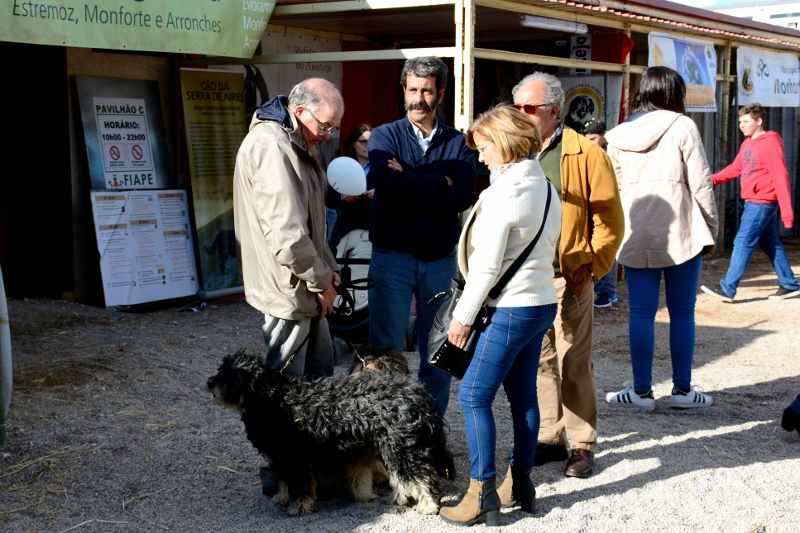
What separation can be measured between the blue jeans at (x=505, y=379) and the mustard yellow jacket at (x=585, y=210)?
0.64 metres

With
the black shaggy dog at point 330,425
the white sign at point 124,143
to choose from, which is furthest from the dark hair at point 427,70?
the white sign at point 124,143

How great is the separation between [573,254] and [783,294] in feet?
22.0

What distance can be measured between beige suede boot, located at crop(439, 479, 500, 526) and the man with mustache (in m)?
0.86

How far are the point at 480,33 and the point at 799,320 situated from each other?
Result: 17.5ft

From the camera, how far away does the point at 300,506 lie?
4.01 m

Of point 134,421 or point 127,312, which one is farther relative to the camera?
point 127,312

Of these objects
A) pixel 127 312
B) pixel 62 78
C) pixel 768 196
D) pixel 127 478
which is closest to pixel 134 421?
pixel 127 478

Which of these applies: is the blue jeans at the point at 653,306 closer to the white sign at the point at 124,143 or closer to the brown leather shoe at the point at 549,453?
the brown leather shoe at the point at 549,453

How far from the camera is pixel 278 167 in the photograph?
384 cm

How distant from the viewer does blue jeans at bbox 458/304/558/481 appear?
12.2 ft

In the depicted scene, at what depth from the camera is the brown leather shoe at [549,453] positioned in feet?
15.4

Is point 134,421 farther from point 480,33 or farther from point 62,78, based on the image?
Answer: point 480,33

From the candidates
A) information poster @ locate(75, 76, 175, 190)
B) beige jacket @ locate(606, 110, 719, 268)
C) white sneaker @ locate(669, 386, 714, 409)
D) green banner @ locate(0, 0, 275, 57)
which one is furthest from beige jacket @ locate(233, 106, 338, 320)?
information poster @ locate(75, 76, 175, 190)

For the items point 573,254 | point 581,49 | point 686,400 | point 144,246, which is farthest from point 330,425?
point 581,49
